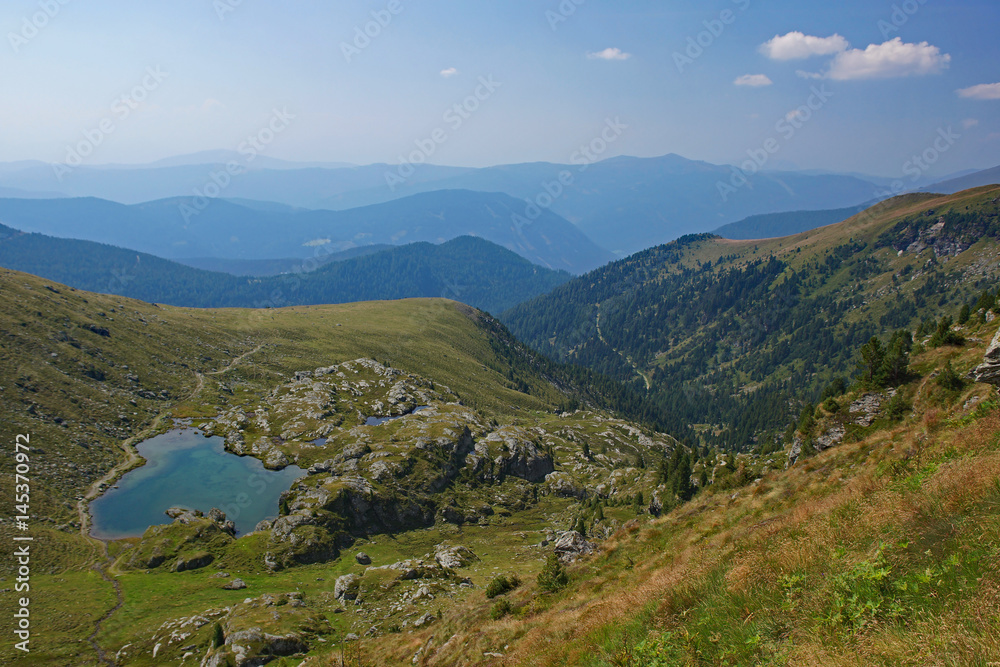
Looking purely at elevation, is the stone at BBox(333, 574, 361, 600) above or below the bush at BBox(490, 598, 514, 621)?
below

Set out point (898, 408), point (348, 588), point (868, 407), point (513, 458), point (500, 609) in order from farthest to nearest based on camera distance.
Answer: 1. point (513, 458)
2. point (348, 588)
3. point (868, 407)
4. point (898, 408)
5. point (500, 609)

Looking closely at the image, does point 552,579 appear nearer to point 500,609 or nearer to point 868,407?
point 500,609

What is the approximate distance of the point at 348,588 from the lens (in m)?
63.8

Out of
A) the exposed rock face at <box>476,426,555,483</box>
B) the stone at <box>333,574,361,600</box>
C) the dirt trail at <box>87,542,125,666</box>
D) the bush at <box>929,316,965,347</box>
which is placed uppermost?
the bush at <box>929,316,965,347</box>

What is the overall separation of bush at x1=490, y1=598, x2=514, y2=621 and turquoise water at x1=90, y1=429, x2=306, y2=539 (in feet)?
257

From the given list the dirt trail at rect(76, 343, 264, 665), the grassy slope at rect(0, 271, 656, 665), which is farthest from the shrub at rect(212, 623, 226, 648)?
the grassy slope at rect(0, 271, 656, 665)

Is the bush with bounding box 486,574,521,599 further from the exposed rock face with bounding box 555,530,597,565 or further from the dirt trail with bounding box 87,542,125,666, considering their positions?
the dirt trail with bounding box 87,542,125,666

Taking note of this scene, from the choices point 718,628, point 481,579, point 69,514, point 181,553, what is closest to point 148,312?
point 69,514

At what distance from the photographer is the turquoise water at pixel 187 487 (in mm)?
89812

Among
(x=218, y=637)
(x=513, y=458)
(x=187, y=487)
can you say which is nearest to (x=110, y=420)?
(x=187, y=487)

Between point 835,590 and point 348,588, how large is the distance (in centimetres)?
6657

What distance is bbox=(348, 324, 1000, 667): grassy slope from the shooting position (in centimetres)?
866

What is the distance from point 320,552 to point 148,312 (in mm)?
159702

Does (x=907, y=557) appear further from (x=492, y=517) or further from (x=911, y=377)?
(x=492, y=517)
